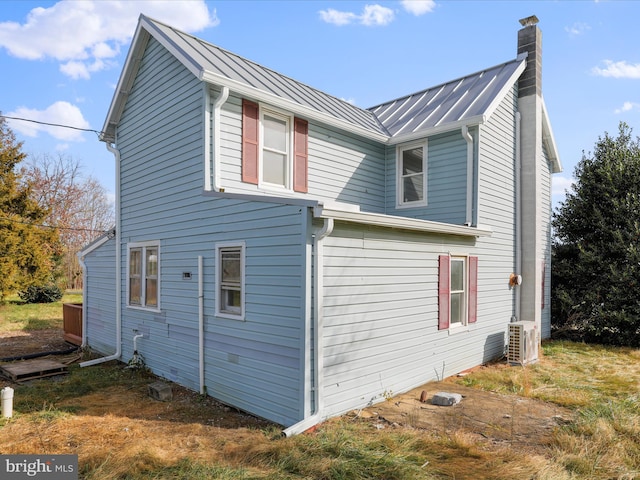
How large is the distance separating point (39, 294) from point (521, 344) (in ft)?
70.8

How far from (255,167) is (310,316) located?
139 inches

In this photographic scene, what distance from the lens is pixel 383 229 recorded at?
6512 mm

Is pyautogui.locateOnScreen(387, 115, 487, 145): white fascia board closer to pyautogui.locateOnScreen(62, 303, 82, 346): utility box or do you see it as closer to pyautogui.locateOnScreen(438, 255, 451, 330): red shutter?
pyautogui.locateOnScreen(438, 255, 451, 330): red shutter

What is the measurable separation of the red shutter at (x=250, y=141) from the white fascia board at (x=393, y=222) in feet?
8.96

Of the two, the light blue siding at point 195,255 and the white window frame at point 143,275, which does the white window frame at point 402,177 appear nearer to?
the light blue siding at point 195,255

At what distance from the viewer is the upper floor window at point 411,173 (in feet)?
32.9

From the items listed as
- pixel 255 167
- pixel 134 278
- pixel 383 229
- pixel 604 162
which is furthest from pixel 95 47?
pixel 604 162

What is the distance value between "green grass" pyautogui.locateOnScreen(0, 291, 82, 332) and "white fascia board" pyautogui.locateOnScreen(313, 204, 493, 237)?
14.6 m

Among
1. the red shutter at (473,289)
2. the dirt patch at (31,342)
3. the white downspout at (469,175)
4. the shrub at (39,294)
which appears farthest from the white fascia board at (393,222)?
the shrub at (39,294)

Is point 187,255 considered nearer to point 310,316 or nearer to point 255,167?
point 255,167

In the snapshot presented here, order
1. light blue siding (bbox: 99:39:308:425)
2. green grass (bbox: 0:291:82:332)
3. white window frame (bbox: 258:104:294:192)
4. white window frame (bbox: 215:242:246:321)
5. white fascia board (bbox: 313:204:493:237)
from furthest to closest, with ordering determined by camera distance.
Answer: green grass (bbox: 0:291:82:332), white window frame (bbox: 258:104:294:192), white window frame (bbox: 215:242:246:321), light blue siding (bbox: 99:39:308:425), white fascia board (bbox: 313:204:493:237)

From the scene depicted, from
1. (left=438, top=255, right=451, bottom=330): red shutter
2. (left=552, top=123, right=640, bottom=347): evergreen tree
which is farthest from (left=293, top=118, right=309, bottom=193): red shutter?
(left=552, top=123, right=640, bottom=347): evergreen tree

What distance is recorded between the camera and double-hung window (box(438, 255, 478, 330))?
8.01 meters

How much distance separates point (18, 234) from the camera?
63.1 ft
